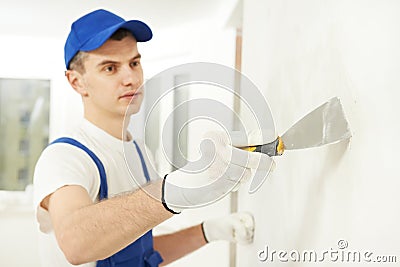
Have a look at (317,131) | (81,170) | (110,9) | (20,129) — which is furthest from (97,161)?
(20,129)

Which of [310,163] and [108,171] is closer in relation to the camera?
[310,163]

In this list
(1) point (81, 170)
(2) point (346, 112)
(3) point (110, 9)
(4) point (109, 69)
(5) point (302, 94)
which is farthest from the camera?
(3) point (110, 9)

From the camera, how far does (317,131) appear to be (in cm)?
68

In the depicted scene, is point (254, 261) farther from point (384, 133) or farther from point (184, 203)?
point (384, 133)

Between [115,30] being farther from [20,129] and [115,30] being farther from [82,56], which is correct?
[20,129]

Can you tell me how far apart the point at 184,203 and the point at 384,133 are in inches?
10.8

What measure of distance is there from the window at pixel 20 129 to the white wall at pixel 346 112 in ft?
6.51

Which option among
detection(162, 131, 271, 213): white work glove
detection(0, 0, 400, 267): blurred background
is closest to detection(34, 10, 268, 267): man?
detection(162, 131, 271, 213): white work glove

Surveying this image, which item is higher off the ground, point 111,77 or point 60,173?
point 111,77

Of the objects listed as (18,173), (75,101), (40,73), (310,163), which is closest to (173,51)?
(75,101)

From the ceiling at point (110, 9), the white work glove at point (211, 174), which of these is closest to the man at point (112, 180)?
the white work glove at point (211, 174)

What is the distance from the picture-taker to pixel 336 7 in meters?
0.69

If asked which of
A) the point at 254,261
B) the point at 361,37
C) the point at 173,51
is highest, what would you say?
the point at 173,51

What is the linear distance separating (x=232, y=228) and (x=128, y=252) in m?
0.34
